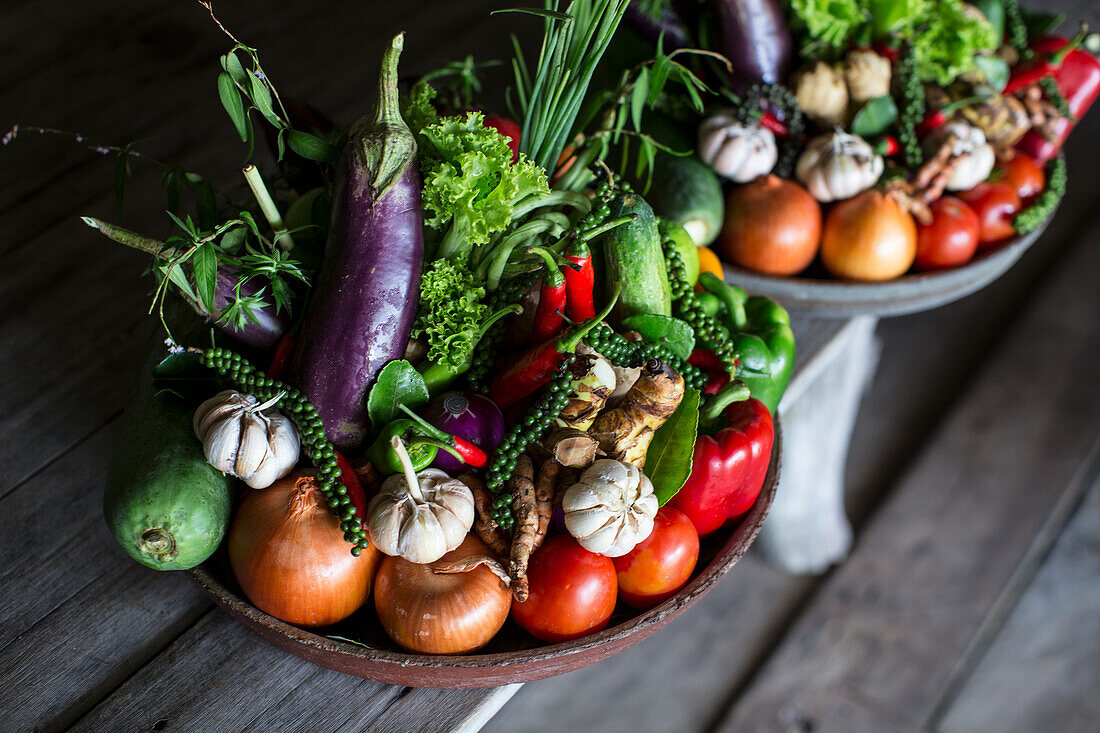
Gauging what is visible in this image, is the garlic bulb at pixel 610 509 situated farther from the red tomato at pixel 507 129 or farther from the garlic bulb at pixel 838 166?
the garlic bulb at pixel 838 166

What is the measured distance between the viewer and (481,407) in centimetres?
90

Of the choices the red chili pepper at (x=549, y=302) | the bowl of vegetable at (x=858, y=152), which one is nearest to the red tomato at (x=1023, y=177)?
the bowl of vegetable at (x=858, y=152)

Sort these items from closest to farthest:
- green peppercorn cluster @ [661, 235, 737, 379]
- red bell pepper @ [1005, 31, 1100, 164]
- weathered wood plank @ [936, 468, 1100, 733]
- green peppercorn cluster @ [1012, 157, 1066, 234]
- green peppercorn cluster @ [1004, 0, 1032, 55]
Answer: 1. green peppercorn cluster @ [661, 235, 737, 379]
2. green peppercorn cluster @ [1012, 157, 1066, 234]
3. red bell pepper @ [1005, 31, 1100, 164]
4. green peppercorn cluster @ [1004, 0, 1032, 55]
5. weathered wood plank @ [936, 468, 1100, 733]

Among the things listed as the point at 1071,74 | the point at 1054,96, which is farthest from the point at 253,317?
the point at 1071,74

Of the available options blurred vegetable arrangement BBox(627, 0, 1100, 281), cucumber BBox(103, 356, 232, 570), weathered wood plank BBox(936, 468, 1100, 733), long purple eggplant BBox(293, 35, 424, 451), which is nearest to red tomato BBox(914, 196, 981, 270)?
blurred vegetable arrangement BBox(627, 0, 1100, 281)

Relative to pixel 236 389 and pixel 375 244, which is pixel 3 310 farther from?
pixel 375 244

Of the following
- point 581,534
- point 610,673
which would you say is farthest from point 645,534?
point 610,673

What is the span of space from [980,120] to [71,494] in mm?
1524

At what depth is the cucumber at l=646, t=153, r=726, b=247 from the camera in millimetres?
1306

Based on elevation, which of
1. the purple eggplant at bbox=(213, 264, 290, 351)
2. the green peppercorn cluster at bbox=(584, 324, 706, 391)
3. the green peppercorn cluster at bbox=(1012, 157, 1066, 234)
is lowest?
the green peppercorn cluster at bbox=(1012, 157, 1066, 234)

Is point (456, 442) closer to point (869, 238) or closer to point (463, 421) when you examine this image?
point (463, 421)

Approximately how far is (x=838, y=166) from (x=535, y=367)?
0.72m

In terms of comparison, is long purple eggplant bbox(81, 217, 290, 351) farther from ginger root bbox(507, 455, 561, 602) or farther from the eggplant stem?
ginger root bbox(507, 455, 561, 602)

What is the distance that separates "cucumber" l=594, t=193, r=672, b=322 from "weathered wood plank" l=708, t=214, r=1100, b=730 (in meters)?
1.50
